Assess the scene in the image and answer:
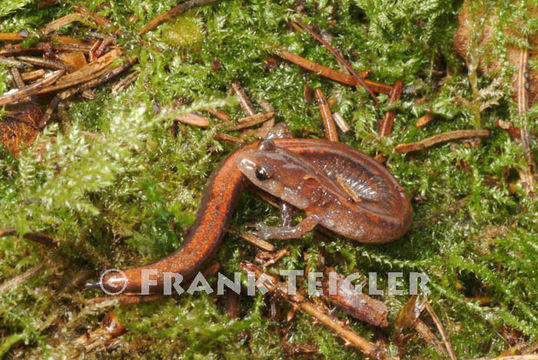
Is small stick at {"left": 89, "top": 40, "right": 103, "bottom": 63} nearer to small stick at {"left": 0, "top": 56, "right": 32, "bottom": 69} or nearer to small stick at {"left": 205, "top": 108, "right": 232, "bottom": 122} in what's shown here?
small stick at {"left": 0, "top": 56, "right": 32, "bottom": 69}

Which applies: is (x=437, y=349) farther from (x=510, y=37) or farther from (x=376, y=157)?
(x=510, y=37)

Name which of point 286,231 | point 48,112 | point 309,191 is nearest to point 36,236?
point 48,112

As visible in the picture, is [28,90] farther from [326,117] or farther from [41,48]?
[326,117]

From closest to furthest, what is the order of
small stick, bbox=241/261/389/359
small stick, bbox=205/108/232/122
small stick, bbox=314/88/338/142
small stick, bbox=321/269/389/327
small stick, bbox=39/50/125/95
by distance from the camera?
small stick, bbox=241/261/389/359
small stick, bbox=321/269/389/327
small stick, bbox=39/50/125/95
small stick, bbox=205/108/232/122
small stick, bbox=314/88/338/142

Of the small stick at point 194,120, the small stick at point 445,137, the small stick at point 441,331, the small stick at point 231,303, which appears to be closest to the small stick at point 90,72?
the small stick at point 194,120

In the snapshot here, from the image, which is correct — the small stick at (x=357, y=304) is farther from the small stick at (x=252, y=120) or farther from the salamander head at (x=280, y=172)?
the small stick at (x=252, y=120)

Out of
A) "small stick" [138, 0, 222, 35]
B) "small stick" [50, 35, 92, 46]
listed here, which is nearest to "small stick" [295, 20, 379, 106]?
"small stick" [138, 0, 222, 35]
